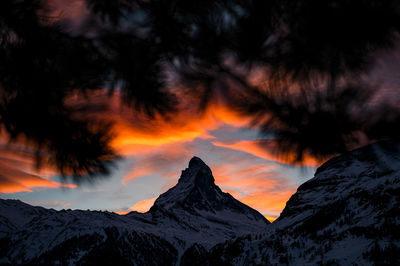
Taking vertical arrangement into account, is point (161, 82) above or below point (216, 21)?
below

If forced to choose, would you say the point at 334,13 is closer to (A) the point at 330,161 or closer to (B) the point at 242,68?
(B) the point at 242,68

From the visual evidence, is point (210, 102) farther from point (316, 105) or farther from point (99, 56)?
point (99, 56)

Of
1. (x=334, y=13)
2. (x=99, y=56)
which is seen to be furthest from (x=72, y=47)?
(x=334, y=13)

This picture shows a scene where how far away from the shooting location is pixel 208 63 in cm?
417

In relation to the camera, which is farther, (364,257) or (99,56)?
(364,257)

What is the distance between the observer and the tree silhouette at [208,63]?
3.58m

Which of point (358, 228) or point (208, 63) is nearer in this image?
point (208, 63)

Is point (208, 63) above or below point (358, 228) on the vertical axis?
below

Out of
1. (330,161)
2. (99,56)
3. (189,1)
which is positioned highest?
(189,1)

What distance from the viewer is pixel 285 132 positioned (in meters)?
4.18

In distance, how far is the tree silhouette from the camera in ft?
11.7

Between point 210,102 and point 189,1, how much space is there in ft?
4.34

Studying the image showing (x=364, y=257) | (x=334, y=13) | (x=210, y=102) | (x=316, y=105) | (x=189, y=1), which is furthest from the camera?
(x=364, y=257)

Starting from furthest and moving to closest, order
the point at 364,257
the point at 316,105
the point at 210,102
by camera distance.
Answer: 1. the point at 364,257
2. the point at 210,102
3. the point at 316,105
